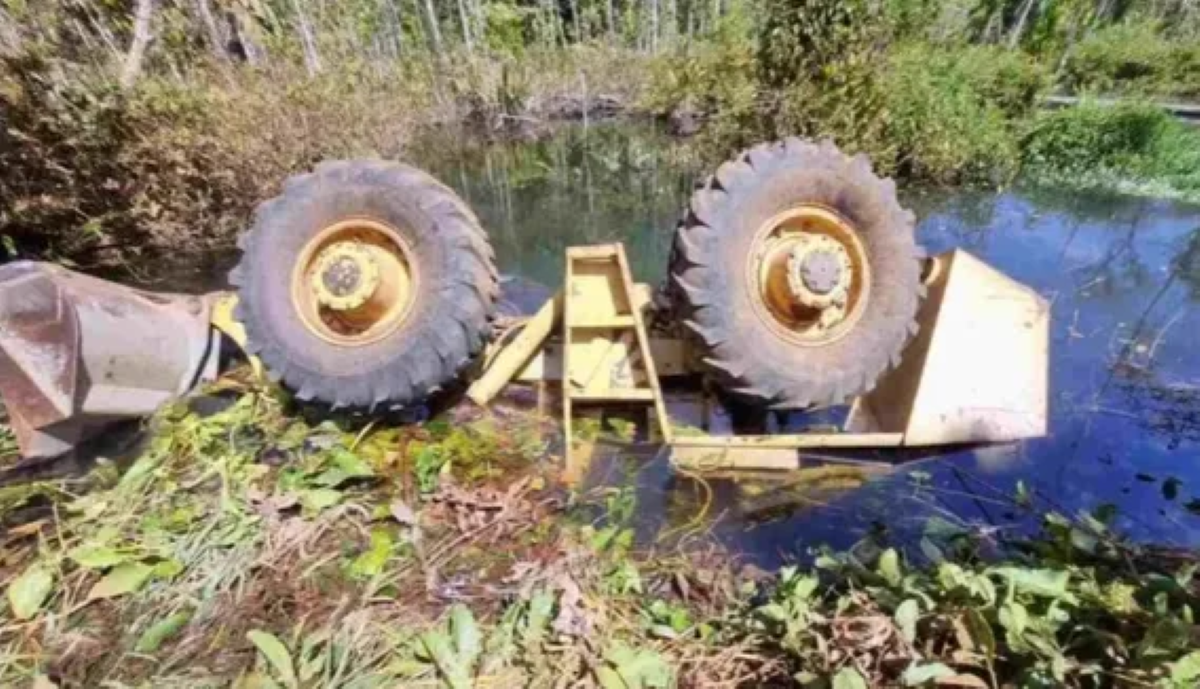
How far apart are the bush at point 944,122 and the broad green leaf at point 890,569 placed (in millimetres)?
6468

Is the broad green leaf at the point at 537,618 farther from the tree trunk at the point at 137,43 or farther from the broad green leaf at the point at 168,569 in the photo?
the tree trunk at the point at 137,43

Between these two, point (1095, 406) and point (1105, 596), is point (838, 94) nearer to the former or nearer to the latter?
point (1095, 406)

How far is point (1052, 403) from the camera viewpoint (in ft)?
11.5

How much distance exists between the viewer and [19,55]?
4762mm

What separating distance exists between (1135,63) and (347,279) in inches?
825

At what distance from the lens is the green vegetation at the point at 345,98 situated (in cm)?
518

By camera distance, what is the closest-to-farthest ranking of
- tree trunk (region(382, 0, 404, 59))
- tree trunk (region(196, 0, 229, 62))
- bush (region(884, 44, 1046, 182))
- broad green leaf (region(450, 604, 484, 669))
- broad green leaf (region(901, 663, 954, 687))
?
broad green leaf (region(901, 663, 954, 687)) → broad green leaf (region(450, 604, 484, 669)) → tree trunk (region(196, 0, 229, 62)) → bush (region(884, 44, 1046, 182)) → tree trunk (region(382, 0, 404, 59))

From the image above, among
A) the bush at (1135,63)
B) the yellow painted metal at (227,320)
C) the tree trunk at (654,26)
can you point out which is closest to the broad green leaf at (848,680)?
the yellow painted metal at (227,320)

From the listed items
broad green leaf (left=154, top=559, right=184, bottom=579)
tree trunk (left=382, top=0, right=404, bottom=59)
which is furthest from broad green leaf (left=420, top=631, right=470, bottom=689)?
tree trunk (left=382, top=0, right=404, bottom=59)

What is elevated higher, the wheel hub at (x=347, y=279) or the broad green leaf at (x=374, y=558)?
the wheel hub at (x=347, y=279)

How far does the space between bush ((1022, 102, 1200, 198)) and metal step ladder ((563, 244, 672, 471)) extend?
7.01 metres

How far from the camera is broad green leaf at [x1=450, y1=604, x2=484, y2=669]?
202cm

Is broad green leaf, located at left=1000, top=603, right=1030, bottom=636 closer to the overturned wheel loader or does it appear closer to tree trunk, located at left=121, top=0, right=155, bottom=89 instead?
the overturned wheel loader

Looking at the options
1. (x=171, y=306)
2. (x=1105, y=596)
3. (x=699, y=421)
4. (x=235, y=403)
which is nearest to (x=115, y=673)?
(x=235, y=403)
